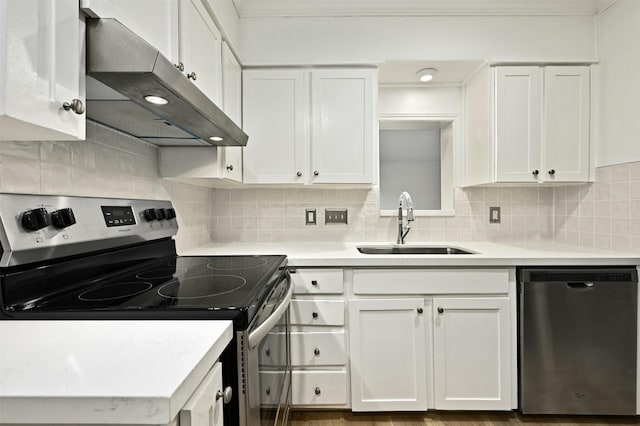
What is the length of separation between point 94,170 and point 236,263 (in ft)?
2.14

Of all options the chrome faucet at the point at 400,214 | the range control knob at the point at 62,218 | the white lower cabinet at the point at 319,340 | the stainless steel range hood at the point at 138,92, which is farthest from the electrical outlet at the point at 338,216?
the range control knob at the point at 62,218

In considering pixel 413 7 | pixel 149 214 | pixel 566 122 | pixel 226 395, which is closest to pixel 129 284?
pixel 149 214

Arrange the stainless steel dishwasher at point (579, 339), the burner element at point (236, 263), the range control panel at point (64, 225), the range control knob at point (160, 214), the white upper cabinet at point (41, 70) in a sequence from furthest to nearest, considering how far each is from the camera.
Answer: the stainless steel dishwasher at point (579, 339), the range control knob at point (160, 214), the burner element at point (236, 263), the range control panel at point (64, 225), the white upper cabinet at point (41, 70)

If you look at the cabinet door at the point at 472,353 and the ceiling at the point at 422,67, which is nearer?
the cabinet door at the point at 472,353

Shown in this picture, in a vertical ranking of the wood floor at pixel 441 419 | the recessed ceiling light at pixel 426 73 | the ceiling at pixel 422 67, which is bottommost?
the wood floor at pixel 441 419

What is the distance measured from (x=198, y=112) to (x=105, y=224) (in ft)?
1.76

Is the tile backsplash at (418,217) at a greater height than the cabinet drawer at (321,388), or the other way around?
the tile backsplash at (418,217)

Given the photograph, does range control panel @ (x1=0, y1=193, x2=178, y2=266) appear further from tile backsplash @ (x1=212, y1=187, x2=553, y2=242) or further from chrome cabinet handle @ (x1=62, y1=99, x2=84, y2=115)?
tile backsplash @ (x1=212, y1=187, x2=553, y2=242)

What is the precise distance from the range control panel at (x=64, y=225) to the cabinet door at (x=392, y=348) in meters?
1.10

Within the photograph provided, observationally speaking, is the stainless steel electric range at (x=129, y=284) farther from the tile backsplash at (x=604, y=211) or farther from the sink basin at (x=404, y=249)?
the tile backsplash at (x=604, y=211)

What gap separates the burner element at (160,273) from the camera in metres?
1.19

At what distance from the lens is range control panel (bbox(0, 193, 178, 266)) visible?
2.73ft

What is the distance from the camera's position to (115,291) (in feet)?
3.21

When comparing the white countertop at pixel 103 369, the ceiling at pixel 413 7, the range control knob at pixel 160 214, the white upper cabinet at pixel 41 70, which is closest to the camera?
A: the white countertop at pixel 103 369
